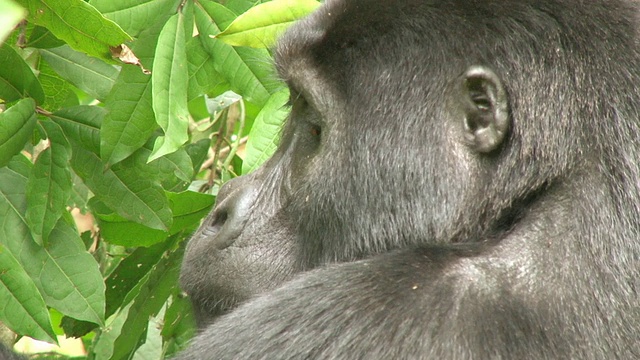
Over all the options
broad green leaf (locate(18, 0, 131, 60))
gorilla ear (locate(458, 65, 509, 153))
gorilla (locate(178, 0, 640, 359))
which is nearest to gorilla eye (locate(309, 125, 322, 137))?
gorilla (locate(178, 0, 640, 359))

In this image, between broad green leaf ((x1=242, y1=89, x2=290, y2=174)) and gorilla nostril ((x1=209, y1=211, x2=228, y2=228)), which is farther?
broad green leaf ((x1=242, y1=89, x2=290, y2=174))

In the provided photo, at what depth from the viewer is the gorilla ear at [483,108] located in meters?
2.71

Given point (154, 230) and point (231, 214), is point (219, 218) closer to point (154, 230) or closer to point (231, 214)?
point (231, 214)

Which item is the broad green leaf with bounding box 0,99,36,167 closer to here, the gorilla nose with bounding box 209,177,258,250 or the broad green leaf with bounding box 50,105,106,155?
the broad green leaf with bounding box 50,105,106,155

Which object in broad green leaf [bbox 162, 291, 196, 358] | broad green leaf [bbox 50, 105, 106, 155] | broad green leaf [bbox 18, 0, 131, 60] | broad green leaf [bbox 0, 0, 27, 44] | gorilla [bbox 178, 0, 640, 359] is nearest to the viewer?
broad green leaf [bbox 0, 0, 27, 44]

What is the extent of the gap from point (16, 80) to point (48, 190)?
1.33 feet

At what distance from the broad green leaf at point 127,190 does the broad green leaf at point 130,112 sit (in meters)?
0.13

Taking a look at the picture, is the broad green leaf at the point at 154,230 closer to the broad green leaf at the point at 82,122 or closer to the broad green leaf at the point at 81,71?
the broad green leaf at the point at 82,122

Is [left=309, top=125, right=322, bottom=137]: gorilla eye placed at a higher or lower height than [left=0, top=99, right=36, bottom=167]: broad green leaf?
lower

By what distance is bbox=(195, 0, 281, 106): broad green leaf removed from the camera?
140 inches

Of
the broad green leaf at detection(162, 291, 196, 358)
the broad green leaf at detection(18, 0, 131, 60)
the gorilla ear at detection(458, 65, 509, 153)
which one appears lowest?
the broad green leaf at detection(162, 291, 196, 358)

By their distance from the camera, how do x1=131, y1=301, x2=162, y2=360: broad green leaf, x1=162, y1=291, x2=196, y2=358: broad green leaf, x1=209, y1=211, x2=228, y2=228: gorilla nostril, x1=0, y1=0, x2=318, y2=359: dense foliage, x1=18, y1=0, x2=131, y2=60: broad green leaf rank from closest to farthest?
x1=18, y1=0, x2=131, y2=60: broad green leaf
x1=209, y1=211, x2=228, y2=228: gorilla nostril
x1=0, y1=0, x2=318, y2=359: dense foliage
x1=162, y1=291, x2=196, y2=358: broad green leaf
x1=131, y1=301, x2=162, y2=360: broad green leaf

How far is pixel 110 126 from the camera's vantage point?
11.2 feet

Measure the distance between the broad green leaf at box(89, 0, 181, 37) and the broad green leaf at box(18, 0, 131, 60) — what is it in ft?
0.82
